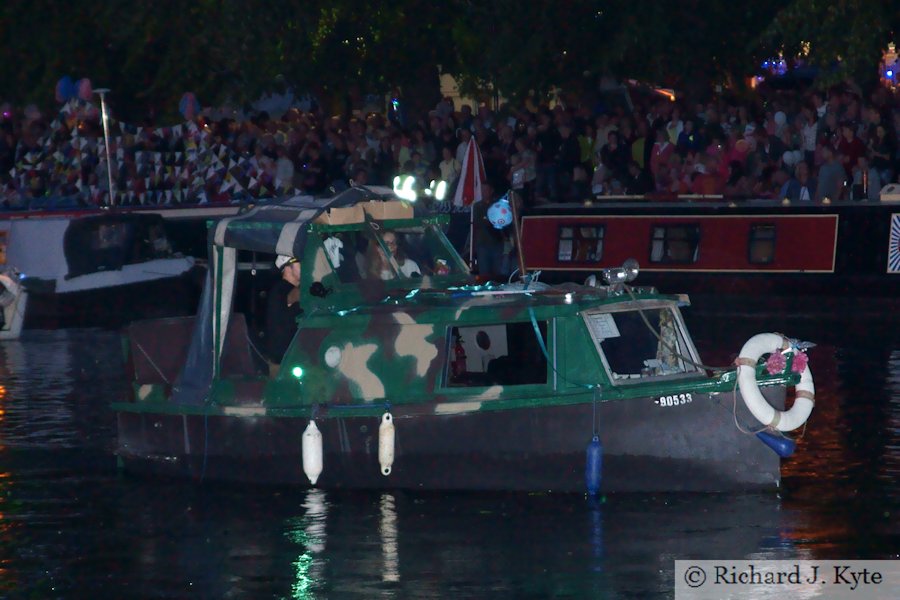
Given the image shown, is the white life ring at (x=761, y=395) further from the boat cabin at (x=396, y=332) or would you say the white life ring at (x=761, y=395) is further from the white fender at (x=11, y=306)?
the white fender at (x=11, y=306)

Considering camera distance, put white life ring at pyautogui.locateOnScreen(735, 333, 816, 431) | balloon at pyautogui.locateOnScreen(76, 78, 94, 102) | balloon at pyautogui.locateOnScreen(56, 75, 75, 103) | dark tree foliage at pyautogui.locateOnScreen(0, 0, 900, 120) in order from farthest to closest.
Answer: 1. balloon at pyautogui.locateOnScreen(56, 75, 75, 103)
2. balloon at pyautogui.locateOnScreen(76, 78, 94, 102)
3. dark tree foliage at pyautogui.locateOnScreen(0, 0, 900, 120)
4. white life ring at pyautogui.locateOnScreen(735, 333, 816, 431)

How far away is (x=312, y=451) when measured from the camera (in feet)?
48.1

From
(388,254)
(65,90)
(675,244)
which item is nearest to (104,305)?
(675,244)

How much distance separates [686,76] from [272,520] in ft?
62.3

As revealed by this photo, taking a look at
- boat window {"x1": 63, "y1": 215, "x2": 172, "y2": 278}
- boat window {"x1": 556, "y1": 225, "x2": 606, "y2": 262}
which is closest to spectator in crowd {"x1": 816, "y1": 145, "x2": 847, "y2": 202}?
boat window {"x1": 556, "y1": 225, "x2": 606, "y2": 262}

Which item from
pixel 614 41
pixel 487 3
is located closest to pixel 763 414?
pixel 614 41

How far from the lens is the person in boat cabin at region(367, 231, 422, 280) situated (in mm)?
15586

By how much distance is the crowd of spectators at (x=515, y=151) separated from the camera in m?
27.5

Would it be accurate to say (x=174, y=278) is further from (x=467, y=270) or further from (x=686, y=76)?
(x=467, y=270)

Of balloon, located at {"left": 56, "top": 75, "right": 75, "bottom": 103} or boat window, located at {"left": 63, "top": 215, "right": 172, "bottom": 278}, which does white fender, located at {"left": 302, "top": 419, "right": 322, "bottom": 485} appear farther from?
balloon, located at {"left": 56, "top": 75, "right": 75, "bottom": 103}

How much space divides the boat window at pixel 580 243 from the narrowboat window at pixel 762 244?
8.07ft

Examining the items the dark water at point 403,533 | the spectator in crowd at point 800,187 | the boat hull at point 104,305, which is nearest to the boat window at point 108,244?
the boat hull at point 104,305

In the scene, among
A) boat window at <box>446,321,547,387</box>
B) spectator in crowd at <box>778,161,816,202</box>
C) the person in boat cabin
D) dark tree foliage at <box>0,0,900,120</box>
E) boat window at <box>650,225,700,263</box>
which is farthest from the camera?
dark tree foliage at <box>0,0,900,120</box>

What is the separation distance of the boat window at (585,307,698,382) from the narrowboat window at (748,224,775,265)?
13125 millimetres
